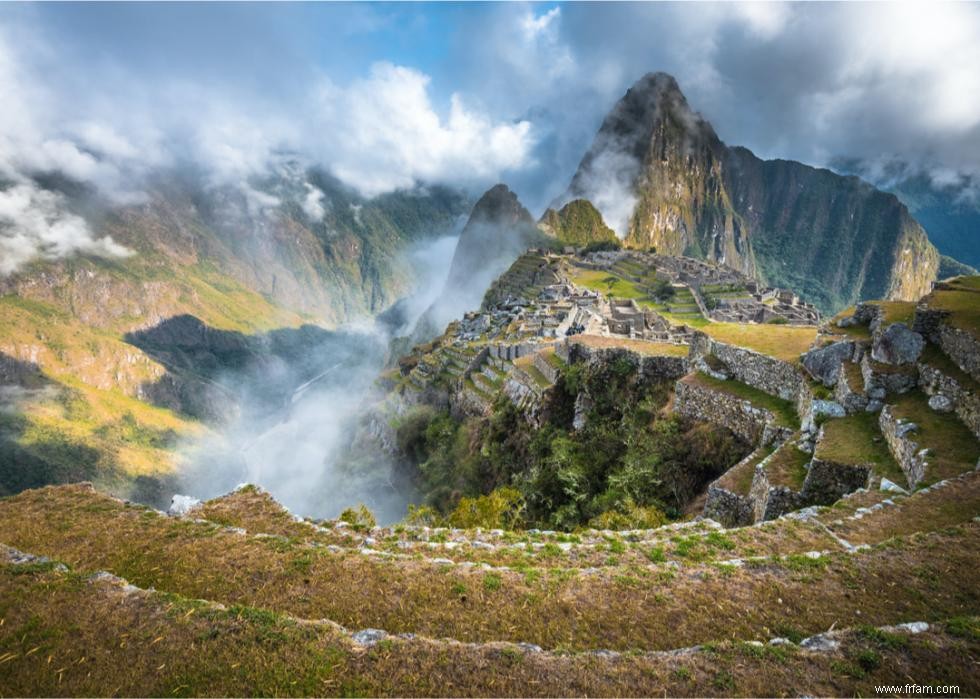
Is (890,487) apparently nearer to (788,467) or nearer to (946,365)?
(788,467)

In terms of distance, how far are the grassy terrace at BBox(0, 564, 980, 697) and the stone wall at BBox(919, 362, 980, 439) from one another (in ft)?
24.7

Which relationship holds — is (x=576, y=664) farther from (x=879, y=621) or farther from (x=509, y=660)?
(x=879, y=621)

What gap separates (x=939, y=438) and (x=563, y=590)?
10.4 metres

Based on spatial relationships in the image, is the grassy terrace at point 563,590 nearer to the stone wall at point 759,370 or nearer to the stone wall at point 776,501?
the stone wall at point 776,501

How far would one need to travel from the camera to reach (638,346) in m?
27.1

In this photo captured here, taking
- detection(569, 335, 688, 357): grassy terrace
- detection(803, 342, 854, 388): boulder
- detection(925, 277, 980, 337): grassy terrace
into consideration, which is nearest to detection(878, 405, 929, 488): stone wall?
detection(803, 342, 854, 388): boulder

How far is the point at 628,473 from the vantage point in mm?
18672

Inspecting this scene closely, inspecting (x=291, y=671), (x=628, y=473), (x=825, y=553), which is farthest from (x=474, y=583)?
(x=628, y=473)

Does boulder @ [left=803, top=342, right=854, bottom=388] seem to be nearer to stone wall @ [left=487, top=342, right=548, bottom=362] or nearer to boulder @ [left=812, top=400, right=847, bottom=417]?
boulder @ [left=812, top=400, right=847, bottom=417]

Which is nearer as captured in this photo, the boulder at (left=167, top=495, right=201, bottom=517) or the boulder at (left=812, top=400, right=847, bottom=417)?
the boulder at (left=167, top=495, right=201, bottom=517)

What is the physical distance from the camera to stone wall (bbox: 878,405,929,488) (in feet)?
35.5

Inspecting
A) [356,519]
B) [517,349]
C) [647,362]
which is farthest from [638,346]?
[356,519]

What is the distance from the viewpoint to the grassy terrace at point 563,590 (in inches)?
281

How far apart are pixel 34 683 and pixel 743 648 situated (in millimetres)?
9327
